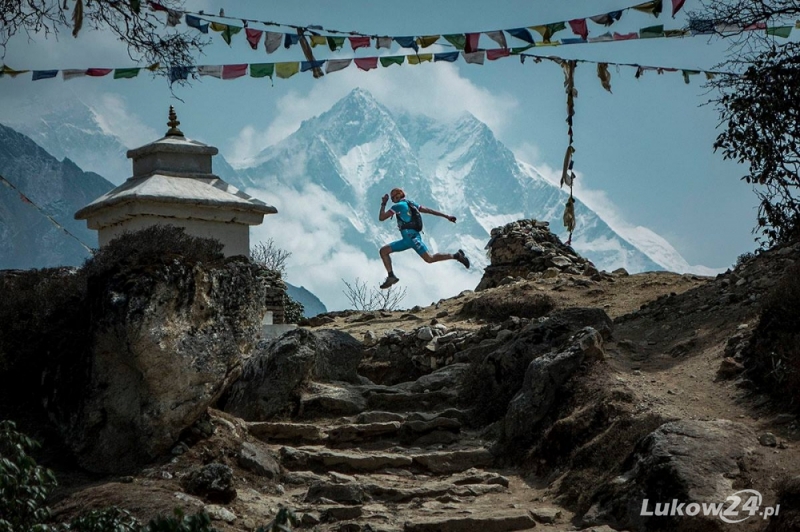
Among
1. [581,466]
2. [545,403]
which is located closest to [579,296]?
[545,403]

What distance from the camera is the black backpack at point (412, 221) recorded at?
17.5m

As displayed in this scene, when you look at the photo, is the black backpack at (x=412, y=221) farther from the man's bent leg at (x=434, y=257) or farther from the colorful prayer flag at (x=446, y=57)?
the colorful prayer flag at (x=446, y=57)

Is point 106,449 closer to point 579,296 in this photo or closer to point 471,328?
point 471,328

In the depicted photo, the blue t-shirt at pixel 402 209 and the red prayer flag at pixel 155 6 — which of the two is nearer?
the red prayer flag at pixel 155 6

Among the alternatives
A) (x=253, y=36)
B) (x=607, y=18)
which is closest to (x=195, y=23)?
(x=253, y=36)

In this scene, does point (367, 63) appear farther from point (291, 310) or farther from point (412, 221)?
point (291, 310)

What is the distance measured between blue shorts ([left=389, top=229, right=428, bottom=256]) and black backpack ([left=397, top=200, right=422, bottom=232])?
0.08 meters

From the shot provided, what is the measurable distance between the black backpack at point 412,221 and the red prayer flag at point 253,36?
196 inches

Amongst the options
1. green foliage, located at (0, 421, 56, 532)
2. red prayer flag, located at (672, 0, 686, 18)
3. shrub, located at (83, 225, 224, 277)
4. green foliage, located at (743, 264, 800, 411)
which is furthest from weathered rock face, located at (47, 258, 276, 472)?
red prayer flag, located at (672, 0, 686, 18)

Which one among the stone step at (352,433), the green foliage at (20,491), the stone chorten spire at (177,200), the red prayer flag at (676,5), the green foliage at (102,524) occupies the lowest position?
the green foliage at (102,524)

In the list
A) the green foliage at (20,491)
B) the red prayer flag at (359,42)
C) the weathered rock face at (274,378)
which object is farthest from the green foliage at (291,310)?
the green foliage at (20,491)

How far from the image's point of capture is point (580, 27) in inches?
564

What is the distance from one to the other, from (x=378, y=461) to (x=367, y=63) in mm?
6231

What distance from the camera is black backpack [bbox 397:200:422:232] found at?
17.5 m
